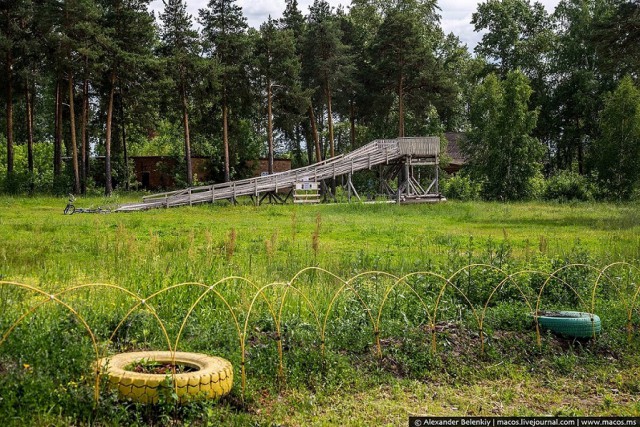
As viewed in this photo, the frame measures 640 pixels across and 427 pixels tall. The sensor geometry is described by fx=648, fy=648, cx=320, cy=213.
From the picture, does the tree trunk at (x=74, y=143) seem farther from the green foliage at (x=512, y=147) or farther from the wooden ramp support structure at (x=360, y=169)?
the green foliage at (x=512, y=147)

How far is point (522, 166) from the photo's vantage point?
41.4m

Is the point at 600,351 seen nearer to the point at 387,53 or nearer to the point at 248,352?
the point at 248,352

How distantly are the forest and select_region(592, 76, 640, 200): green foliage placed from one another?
70mm

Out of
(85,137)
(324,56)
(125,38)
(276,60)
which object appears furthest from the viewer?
(324,56)

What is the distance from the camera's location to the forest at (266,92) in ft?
126

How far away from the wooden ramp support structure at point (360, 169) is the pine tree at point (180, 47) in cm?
694

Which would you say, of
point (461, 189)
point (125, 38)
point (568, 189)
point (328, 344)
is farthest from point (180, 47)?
point (328, 344)

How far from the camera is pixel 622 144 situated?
39.0m

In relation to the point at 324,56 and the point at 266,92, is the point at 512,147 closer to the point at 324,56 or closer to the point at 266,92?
the point at 324,56

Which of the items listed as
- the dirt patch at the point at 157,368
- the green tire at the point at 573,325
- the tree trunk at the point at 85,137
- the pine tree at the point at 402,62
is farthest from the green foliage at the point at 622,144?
the dirt patch at the point at 157,368

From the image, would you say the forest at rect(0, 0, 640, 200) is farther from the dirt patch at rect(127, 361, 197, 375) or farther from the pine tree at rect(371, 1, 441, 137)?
the dirt patch at rect(127, 361, 197, 375)

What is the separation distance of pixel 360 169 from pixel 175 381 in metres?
34.0

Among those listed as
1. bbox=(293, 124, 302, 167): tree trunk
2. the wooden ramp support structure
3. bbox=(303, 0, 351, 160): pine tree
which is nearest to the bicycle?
the wooden ramp support structure

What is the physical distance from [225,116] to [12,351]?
3762 cm
